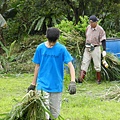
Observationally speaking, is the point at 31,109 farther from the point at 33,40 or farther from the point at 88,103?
the point at 33,40

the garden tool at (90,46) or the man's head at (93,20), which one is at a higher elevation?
the man's head at (93,20)

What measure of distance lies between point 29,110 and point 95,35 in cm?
546

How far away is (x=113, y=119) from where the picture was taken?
20.8 ft

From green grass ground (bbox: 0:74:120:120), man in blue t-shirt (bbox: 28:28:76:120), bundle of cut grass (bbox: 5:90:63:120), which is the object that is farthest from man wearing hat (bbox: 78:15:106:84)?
bundle of cut grass (bbox: 5:90:63:120)

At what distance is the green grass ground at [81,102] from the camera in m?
6.59

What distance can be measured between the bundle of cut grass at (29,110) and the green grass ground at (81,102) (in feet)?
0.43

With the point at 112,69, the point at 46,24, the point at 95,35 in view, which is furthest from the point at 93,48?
the point at 46,24

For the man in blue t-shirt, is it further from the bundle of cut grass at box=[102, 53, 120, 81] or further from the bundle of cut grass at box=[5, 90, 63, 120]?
the bundle of cut grass at box=[102, 53, 120, 81]

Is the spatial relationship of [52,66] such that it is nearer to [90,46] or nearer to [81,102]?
[81,102]

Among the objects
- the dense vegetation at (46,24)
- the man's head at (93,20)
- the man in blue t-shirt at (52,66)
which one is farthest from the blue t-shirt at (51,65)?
the dense vegetation at (46,24)

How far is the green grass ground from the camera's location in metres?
6.59

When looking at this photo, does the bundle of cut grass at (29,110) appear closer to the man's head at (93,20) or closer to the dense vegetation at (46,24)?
the man's head at (93,20)

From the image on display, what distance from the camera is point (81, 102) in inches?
299

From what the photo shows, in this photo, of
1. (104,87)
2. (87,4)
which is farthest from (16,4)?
(104,87)
